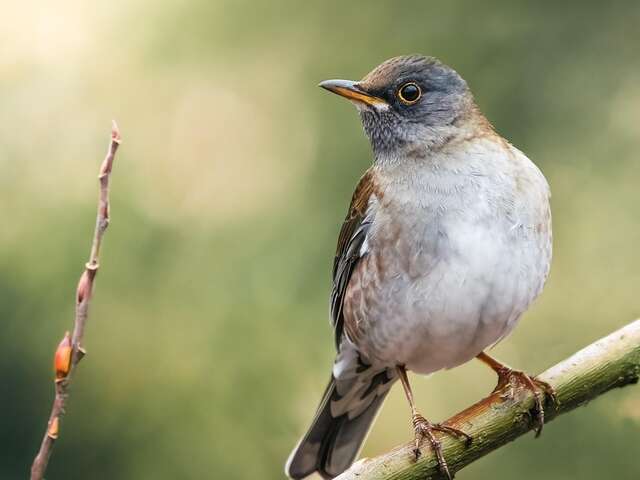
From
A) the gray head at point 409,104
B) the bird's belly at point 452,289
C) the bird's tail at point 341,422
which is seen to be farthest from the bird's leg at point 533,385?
the gray head at point 409,104

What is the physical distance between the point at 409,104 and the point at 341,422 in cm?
168


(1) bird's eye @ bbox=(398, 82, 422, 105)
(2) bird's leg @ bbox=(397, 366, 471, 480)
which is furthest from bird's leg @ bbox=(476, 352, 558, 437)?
(1) bird's eye @ bbox=(398, 82, 422, 105)

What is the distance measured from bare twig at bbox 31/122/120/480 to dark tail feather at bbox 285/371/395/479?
2.51m

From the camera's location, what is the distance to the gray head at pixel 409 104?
13.8 feet

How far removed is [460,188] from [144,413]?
6.15 feet

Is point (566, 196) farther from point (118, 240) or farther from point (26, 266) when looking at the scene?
point (26, 266)

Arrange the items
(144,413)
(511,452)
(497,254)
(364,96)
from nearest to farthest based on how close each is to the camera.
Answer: (497,254) < (364,96) < (144,413) < (511,452)

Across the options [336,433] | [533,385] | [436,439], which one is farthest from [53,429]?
[336,433]

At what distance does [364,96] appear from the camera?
4156mm

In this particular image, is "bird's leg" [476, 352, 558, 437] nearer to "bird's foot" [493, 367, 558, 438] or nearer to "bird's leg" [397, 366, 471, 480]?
"bird's foot" [493, 367, 558, 438]

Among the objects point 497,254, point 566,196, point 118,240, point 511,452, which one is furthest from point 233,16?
point 511,452

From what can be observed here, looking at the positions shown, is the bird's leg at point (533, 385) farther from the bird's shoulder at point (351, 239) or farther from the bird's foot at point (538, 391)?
the bird's shoulder at point (351, 239)

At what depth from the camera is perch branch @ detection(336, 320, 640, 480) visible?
140 inches

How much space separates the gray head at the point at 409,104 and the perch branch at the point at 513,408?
3.69 ft
